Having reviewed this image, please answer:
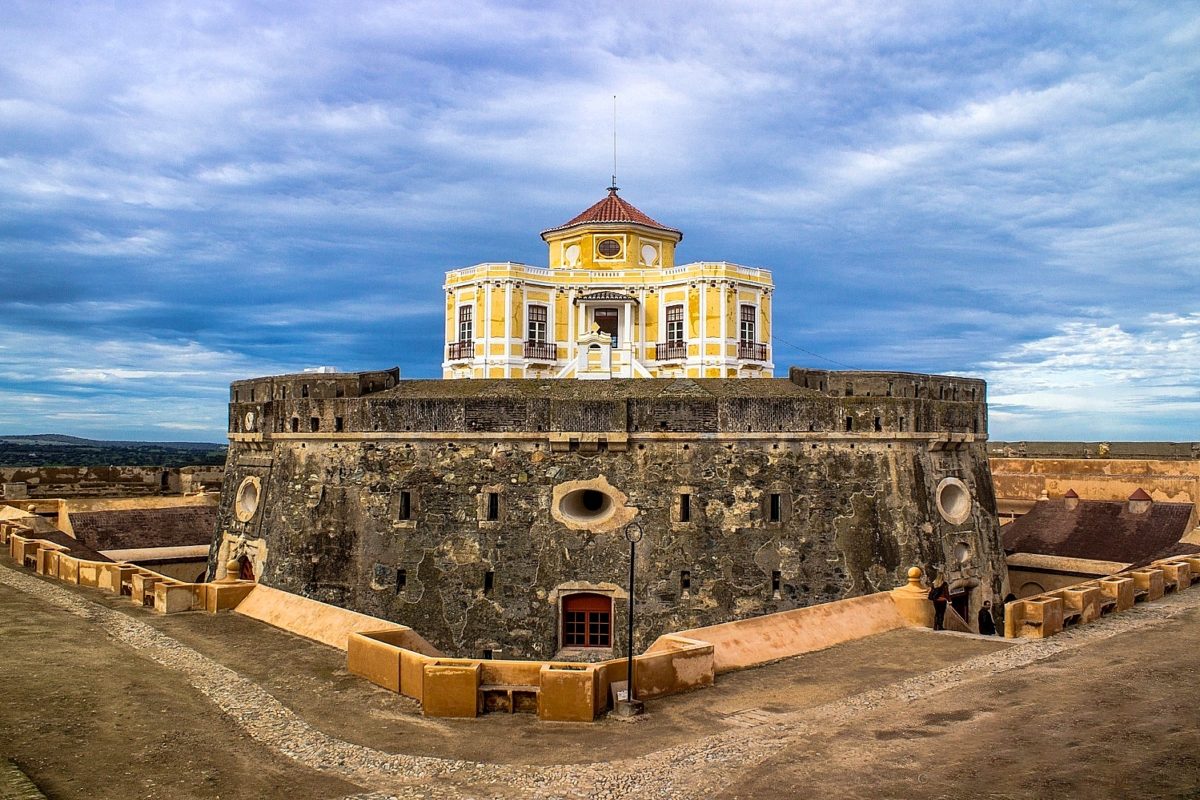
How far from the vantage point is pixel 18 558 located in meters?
23.7

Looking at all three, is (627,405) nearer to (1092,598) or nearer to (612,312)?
(1092,598)

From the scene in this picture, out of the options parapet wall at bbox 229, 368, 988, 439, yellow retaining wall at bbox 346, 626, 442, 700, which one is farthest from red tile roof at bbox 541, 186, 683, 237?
yellow retaining wall at bbox 346, 626, 442, 700

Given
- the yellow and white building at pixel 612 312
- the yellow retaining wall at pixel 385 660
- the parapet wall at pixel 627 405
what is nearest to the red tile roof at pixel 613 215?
the yellow and white building at pixel 612 312

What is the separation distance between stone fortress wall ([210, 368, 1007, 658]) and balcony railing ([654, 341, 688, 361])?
50.9 feet

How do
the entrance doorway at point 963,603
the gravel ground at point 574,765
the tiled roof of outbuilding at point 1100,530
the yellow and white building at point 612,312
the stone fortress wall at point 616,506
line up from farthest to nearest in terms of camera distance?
1. the yellow and white building at point 612,312
2. the tiled roof of outbuilding at point 1100,530
3. the entrance doorway at point 963,603
4. the stone fortress wall at point 616,506
5. the gravel ground at point 574,765

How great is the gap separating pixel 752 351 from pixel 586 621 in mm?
20311

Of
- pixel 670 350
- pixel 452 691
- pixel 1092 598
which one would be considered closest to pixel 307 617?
pixel 452 691

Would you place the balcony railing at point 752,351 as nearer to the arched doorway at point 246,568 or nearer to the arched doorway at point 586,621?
Answer: the arched doorway at point 586,621

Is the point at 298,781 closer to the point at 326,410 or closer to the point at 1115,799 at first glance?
the point at 1115,799

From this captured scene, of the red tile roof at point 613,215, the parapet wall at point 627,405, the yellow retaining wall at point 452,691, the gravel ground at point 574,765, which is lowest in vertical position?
the gravel ground at point 574,765

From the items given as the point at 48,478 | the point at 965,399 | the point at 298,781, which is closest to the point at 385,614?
the point at 298,781

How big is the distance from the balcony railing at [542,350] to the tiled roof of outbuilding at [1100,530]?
18.6 m

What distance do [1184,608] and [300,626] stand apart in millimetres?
15965

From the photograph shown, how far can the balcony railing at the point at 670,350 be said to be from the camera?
3838cm
